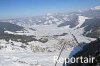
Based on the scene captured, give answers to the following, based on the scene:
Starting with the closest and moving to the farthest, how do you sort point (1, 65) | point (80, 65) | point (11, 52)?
1. point (80, 65)
2. point (1, 65)
3. point (11, 52)

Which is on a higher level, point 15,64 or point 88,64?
point 88,64

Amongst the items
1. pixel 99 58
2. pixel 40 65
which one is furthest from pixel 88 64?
pixel 40 65

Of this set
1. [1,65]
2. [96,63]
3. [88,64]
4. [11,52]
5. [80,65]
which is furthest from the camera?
[11,52]

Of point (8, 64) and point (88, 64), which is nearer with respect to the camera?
point (88, 64)

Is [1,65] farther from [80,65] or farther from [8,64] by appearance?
[80,65]

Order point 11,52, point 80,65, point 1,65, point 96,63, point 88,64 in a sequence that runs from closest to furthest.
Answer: point 96,63
point 88,64
point 80,65
point 1,65
point 11,52

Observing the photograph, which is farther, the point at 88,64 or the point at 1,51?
the point at 1,51

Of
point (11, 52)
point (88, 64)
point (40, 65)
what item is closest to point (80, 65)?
point (88, 64)

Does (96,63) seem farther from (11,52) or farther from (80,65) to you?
(11,52)

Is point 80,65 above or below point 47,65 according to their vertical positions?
above
